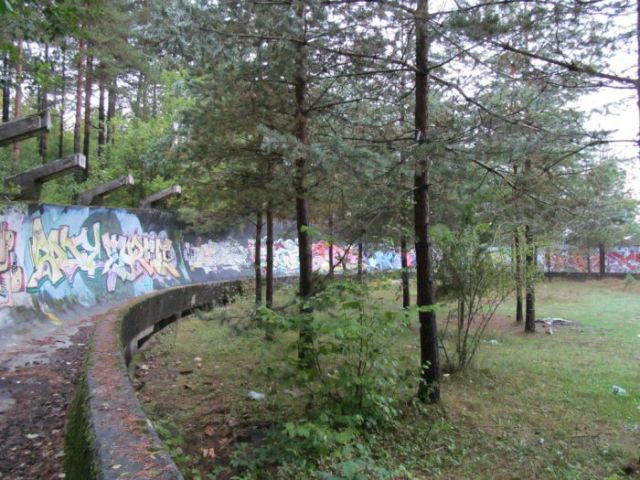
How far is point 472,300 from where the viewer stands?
8.27 meters

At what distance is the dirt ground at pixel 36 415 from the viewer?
130 inches

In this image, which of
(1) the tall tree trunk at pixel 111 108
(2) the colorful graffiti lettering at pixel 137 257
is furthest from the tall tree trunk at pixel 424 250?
(1) the tall tree trunk at pixel 111 108

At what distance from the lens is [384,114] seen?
358 inches

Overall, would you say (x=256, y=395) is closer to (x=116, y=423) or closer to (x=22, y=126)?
(x=116, y=423)

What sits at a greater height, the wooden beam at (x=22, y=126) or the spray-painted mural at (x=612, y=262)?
the wooden beam at (x=22, y=126)

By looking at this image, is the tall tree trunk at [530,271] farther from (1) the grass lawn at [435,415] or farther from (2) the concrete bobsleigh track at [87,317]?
(2) the concrete bobsleigh track at [87,317]

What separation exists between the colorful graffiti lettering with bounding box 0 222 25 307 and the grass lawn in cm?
232

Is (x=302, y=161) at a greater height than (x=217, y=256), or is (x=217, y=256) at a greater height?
(x=302, y=161)

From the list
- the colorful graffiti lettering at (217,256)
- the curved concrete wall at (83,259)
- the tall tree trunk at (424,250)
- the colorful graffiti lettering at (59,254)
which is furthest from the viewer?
the colorful graffiti lettering at (217,256)

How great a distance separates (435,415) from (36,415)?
474 centimetres

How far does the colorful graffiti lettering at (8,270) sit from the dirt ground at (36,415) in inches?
81.1

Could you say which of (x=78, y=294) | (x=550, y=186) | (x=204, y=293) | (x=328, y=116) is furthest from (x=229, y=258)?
(x=550, y=186)

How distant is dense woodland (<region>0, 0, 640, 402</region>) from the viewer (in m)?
5.46

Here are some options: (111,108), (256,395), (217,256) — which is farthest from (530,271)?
(111,108)
